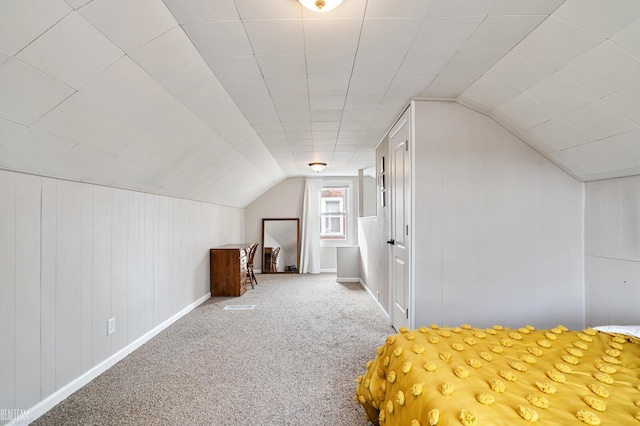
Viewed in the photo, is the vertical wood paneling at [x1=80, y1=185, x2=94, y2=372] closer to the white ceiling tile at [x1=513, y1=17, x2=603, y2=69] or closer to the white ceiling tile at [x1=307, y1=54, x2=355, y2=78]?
the white ceiling tile at [x1=307, y1=54, x2=355, y2=78]

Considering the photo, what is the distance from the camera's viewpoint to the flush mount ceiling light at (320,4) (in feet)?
4.72

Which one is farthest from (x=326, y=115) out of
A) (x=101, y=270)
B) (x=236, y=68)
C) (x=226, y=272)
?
(x=226, y=272)

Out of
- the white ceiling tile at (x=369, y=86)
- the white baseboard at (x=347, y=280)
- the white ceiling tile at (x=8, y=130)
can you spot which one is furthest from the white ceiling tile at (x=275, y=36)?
the white baseboard at (x=347, y=280)

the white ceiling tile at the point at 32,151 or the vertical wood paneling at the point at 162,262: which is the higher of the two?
the white ceiling tile at the point at 32,151

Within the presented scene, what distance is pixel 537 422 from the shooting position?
3.23 feet

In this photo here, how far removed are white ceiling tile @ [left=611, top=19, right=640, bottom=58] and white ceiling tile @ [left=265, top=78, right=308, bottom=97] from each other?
1825 mm

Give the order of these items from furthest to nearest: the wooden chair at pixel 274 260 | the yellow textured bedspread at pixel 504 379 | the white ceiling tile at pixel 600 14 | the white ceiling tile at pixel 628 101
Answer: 1. the wooden chair at pixel 274 260
2. the white ceiling tile at pixel 628 101
3. the white ceiling tile at pixel 600 14
4. the yellow textured bedspread at pixel 504 379

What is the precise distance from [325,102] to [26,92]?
6.69ft

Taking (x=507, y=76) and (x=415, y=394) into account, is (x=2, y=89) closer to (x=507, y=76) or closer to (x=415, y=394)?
(x=415, y=394)

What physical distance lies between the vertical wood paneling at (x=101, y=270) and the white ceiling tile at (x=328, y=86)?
1.93 meters

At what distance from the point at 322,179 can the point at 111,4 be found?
603 cm

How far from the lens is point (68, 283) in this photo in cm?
216

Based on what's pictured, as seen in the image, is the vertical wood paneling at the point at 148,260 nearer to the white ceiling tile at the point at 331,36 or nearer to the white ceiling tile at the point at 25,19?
the white ceiling tile at the point at 25,19

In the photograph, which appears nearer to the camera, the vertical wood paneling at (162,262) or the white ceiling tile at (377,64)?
the white ceiling tile at (377,64)
